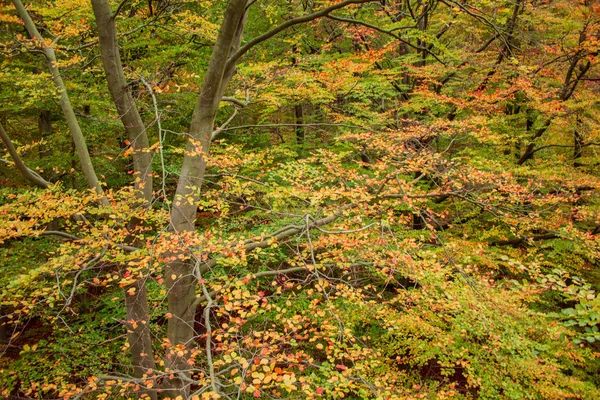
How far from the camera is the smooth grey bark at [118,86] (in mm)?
5102

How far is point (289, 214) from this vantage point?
420 centimetres

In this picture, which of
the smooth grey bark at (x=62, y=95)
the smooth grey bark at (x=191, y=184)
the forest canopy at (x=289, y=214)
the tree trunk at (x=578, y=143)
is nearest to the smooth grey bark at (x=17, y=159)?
the forest canopy at (x=289, y=214)

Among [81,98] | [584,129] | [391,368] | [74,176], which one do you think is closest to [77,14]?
[81,98]

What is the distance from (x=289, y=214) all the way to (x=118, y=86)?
3.93 m

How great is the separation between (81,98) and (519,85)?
1077cm

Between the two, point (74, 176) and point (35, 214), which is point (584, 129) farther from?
point (74, 176)

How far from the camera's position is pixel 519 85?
759 cm

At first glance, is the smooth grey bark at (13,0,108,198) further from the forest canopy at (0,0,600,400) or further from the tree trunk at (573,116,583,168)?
the tree trunk at (573,116,583,168)

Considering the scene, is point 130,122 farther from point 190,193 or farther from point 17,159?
point 17,159

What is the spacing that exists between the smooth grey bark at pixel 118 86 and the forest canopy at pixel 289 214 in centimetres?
3

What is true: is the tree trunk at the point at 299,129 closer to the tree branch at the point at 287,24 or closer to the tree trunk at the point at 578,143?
the tree branch at the point at 287,24

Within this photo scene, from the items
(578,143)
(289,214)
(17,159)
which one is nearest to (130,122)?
(17,159)

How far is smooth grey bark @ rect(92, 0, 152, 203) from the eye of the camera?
16.7 ft

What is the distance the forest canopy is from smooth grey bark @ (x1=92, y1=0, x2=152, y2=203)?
35 mm
